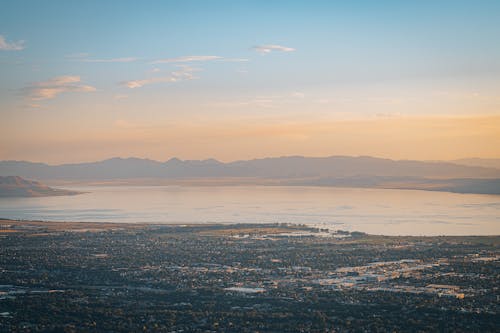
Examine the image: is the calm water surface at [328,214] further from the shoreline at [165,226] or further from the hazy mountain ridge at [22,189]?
the hazy mountain ridge at [22,189]

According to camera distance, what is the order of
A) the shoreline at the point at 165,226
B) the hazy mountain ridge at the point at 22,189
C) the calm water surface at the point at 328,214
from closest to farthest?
the shoreline at the point at 165,226 → the calm water surface at the point at 328,214 → the hazy mountain ridge at the point at 22,189

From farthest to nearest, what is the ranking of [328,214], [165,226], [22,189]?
[22,189]
[328,214]
[165,226]

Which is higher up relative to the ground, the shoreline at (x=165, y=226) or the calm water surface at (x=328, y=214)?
the calm water surface at (x=328, y=214)

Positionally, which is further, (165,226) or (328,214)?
(328,214)

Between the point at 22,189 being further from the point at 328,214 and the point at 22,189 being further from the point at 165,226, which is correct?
the point at 165,226

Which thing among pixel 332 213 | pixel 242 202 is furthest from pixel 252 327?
pixel 242 202

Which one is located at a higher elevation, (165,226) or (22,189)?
(22,189)

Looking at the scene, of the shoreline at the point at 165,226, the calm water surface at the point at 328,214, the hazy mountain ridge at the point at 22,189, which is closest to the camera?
the shoreline at the point at 165,226

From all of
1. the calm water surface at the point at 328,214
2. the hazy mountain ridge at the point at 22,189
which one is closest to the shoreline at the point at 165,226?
the calm water surface at the point at 328,214

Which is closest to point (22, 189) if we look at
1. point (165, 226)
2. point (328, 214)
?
point (328, 214)
